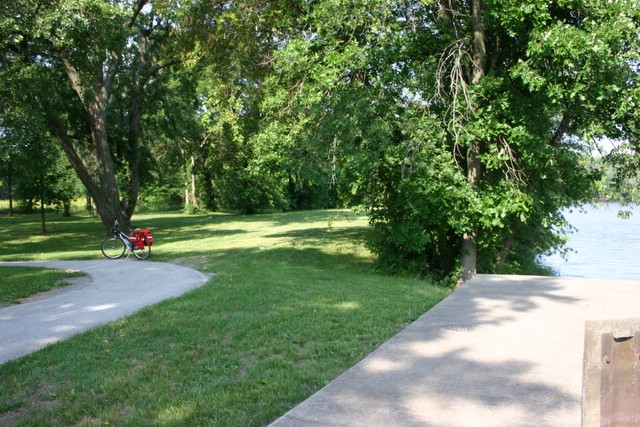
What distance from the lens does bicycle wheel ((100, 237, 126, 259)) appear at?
15547mm

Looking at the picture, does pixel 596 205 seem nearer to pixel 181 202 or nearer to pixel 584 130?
pixel 584 130

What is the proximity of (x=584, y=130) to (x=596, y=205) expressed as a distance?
350 cm

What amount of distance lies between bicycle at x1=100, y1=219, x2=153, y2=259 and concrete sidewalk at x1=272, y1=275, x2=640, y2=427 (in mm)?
10496

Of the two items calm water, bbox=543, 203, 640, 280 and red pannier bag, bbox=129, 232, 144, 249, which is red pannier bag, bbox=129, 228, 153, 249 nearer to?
red pannier bag, bbox=129, 232, 144, 249

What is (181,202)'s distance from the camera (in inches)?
2473

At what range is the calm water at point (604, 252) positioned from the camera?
1599 cm

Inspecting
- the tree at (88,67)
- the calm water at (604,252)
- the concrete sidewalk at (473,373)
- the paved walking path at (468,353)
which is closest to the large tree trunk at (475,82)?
→ the calm water at (604,252)

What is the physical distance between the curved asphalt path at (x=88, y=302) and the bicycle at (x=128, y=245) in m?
1.52

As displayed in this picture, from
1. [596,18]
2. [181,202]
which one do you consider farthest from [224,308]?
[181,202]

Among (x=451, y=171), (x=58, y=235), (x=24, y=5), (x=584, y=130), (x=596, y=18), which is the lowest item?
(x=58, y=235)

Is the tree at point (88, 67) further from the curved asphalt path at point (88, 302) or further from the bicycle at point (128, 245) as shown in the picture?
the curved asphalt path at point (88, 302)

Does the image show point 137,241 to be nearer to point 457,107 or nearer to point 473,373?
point 457,107

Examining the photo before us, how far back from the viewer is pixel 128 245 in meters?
14.9

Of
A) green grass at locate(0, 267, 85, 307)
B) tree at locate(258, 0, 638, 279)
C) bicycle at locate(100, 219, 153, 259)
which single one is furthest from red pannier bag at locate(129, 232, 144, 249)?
tree at locate(258, 0, 638, 279)
